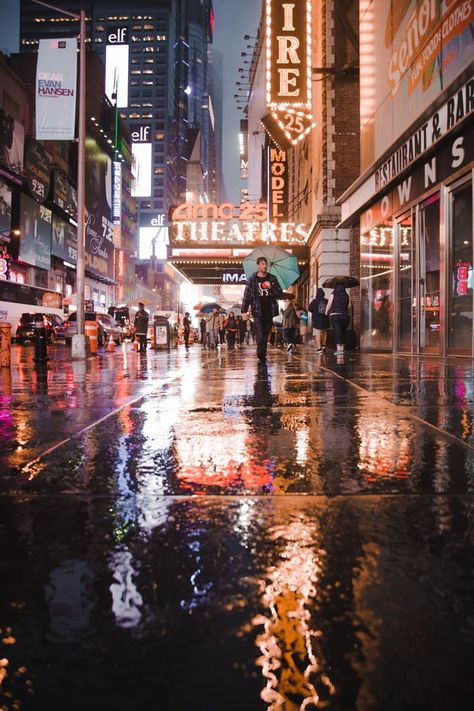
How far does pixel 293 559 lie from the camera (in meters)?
1.44

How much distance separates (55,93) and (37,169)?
40226mm

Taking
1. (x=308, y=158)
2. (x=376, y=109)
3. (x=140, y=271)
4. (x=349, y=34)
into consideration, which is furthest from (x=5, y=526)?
(x=140, y=271)

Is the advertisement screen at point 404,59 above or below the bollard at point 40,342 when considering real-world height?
above

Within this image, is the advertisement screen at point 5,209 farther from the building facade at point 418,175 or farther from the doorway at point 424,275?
the doorway at point 424,275

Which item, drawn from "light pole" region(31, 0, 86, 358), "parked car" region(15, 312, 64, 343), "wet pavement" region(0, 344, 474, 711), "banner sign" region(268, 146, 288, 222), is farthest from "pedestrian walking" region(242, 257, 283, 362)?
"banner sign" region(268, 146, 288, 222)

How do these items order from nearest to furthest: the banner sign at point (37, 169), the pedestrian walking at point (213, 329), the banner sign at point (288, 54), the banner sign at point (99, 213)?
the banner sign at point (288, 54) → the pedestrian walking at point (213, 329) → the banner sign at point (37, 169) → the banner sign at point (99, 213)

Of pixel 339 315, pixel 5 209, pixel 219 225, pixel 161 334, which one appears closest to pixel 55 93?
pixel 339 315

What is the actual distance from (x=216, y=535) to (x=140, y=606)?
469mm

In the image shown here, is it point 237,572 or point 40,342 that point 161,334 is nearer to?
point 40,342

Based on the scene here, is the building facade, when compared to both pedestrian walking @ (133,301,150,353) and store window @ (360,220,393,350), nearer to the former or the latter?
store window @ (360,220,393,350)

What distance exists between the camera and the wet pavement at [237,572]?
92 centimetres

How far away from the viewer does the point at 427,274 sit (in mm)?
13461

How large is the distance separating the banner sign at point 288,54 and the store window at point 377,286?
7.10 m

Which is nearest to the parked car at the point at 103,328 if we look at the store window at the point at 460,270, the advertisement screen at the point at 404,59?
the advertisement screen at the point at 404,59
